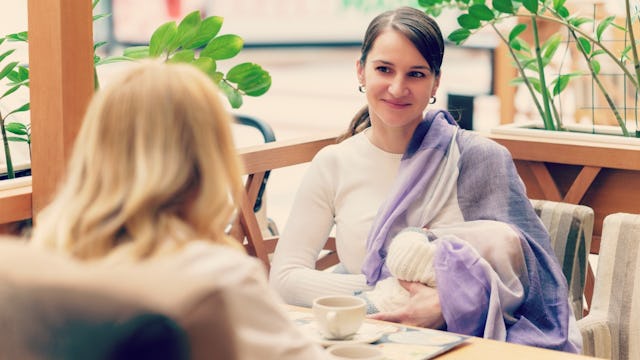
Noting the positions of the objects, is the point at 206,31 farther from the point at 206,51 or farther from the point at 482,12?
the point at 482,12

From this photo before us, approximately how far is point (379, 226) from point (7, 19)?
1.66 metres

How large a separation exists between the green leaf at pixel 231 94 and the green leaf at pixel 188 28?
22 centimetres

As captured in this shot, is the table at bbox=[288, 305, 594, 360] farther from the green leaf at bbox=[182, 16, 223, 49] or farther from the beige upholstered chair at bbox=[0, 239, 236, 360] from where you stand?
the green leaf at bbox=[182, 16, 223, 49]

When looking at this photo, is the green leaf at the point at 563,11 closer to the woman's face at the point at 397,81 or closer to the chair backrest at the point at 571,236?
the chair backrest at the point at 571,236

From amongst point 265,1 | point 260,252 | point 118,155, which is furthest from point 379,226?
point 265,1

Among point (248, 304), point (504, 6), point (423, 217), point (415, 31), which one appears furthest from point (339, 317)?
point (504, 6)

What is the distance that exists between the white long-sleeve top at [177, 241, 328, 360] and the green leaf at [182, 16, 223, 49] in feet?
5.04

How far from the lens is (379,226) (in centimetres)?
229

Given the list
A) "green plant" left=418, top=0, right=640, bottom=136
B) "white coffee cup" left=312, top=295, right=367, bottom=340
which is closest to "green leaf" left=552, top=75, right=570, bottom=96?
"green plant" left=418, top=0, right=640, bottom=136

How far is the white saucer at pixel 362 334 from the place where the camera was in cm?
163

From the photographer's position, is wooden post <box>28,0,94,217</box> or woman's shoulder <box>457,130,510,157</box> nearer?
wooden post <box>28,0,94,217</box>

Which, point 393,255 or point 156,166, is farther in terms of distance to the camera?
point 393,255

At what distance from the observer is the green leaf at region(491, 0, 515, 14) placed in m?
3.13

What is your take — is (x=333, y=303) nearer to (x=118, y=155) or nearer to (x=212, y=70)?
(x=118, y=155)
